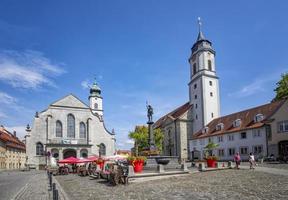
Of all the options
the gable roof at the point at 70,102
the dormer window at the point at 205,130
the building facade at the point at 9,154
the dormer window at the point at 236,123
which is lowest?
the building facade at the point at 9,154

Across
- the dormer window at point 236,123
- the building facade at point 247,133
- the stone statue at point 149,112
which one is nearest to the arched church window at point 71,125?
the building facade at point 247,133

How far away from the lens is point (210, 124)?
64812 mm

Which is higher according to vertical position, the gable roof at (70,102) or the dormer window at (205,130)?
the gable roof at (70,102)

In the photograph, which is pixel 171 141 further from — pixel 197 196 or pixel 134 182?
pixel 197 196

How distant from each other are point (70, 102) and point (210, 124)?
28.2 metres

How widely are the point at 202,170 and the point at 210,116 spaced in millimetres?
39945

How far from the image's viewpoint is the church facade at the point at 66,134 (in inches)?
2399

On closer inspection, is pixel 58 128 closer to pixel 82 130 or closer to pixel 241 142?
pixel 82 130

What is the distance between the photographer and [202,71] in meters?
67.6

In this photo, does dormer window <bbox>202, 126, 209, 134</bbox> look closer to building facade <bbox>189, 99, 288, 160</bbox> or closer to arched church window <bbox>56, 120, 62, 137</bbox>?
building facade <bbox>189, 99, 288, 160</bbox>

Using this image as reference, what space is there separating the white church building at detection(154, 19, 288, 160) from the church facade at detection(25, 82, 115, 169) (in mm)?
14499

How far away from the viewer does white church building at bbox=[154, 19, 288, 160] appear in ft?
157

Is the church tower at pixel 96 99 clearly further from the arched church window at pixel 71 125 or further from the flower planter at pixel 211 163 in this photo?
the flower planter at pixel 211 163

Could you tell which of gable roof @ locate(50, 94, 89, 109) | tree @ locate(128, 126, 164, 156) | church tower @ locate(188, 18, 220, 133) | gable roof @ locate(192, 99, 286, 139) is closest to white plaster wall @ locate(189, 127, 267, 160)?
gable roof @ locate(192, 99, 286, 139)
